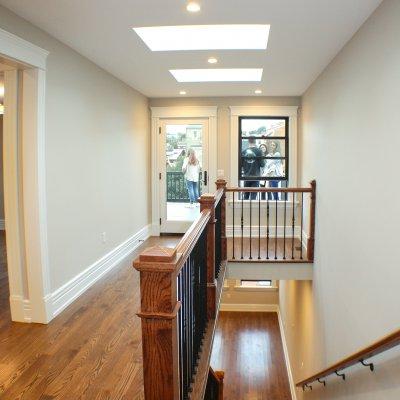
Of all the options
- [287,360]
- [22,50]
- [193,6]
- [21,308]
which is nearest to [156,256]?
Answer: [193,6]

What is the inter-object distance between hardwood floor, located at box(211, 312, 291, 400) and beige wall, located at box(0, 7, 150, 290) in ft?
8.99

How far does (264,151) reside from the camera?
6.30m

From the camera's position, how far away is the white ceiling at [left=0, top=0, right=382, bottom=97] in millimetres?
2531

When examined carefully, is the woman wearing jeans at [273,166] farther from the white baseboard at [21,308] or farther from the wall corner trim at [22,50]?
the white baseboard at [21,308]

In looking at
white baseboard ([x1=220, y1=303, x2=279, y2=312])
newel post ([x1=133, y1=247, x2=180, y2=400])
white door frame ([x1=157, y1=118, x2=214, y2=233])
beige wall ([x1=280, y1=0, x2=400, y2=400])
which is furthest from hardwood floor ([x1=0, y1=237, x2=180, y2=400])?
white baseboard ([x1=220, y1=303, x2=279, y2=312])

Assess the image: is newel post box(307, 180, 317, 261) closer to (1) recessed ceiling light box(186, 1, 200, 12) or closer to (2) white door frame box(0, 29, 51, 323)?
(1) recessed ceiling light box(186, 1, 200, 12)

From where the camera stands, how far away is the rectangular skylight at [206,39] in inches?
136

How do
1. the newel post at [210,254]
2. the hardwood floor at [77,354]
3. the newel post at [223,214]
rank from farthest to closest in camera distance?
the newel post at [223,214] → the newel post at [210,254] → the hardwood floor at [77,354]

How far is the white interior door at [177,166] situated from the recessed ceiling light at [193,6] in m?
3.65

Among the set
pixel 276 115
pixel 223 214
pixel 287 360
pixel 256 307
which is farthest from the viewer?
pixel 256 307

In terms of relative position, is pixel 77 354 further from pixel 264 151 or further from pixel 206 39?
pixel 264 151

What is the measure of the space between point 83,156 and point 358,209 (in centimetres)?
265

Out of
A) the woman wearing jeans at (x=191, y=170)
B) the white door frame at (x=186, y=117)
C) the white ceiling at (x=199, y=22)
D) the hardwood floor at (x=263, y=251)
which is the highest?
the white ceiling at (x=199, y=22)

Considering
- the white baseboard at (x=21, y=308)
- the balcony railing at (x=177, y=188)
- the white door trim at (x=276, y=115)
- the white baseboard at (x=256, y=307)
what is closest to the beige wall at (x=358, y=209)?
the white door trim at (x=276, y=115)
